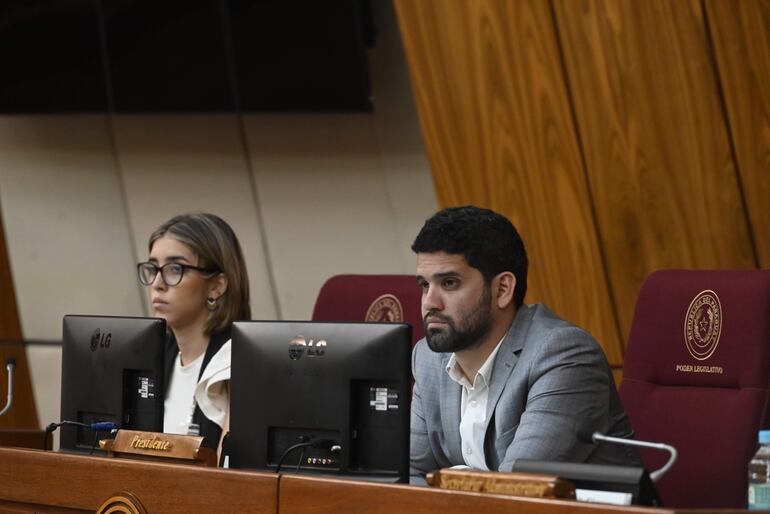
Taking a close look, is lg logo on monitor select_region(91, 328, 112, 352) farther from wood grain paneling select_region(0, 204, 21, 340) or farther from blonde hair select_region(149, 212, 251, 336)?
wood grain paneling select_region(0, 204, 21, 340)

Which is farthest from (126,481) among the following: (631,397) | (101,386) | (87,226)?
Answer: (87,226)

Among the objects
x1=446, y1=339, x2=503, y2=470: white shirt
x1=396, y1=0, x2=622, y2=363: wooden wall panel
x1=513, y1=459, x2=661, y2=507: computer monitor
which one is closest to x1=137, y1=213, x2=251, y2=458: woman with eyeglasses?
x1=446, y1=339, x2=503, y2=470: white shirt

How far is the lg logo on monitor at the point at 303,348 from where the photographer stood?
8.05 feet

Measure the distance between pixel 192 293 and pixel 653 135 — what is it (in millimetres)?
1839

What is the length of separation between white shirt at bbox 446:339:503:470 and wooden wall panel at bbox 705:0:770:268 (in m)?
1.73

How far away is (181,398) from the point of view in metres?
3.49

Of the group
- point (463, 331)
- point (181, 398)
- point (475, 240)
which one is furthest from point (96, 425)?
point (475, 240)

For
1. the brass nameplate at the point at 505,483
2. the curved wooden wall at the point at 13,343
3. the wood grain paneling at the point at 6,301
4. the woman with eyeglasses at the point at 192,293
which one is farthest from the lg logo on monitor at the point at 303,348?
the wood grain paneling at the point at 6,301

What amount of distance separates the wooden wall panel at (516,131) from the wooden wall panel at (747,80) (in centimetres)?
61

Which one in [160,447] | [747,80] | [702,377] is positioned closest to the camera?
[160,447]

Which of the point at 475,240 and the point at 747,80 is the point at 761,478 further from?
the point at 747,80

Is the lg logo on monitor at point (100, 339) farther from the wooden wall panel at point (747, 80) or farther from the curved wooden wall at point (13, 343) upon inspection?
the curved wooden wall at point (13, 343)

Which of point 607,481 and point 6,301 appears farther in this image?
point 6,301

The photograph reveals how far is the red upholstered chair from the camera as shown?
9.82 ft
